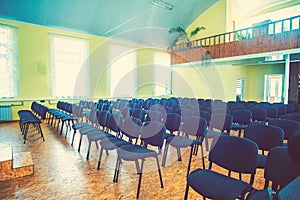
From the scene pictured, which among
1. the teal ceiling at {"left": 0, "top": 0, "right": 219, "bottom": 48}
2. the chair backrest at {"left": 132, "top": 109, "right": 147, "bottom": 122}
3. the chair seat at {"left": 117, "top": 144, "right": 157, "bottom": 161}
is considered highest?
the teal ceiling at {"left": 0, "top": 0, "right": 219, "bottom": 48}

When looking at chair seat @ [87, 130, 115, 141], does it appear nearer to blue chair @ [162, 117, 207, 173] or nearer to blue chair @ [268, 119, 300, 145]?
blue chair @ [162, 117, 207, 173]

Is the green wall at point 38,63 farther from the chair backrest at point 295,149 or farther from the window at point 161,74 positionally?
the chair backrest at point 295,149

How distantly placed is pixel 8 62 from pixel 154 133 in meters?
6.89

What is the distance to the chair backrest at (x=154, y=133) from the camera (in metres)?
2.72

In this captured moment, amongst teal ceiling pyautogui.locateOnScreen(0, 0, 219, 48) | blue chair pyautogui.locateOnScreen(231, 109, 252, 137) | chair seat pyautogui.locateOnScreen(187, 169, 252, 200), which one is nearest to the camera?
chair seat pyautogui.locateOnScreen(187, 169, 252, 200)

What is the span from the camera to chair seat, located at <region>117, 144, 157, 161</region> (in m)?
2.43

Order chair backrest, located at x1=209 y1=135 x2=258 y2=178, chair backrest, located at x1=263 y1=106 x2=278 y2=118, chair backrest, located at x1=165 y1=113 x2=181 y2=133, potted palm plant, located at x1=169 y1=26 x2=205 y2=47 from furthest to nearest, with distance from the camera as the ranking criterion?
potted palm plant, located at x1=169 y1=26 x2=205 y2=47
chair backrest, located at x1=263 y1=106 x2=278 y2=118
chair backrest, located at x1=165 y1=113 x2=181 y2=133
chair backrest, located at x1=209 y1=135 x2=258 y2=178

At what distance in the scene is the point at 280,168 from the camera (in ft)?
5.52

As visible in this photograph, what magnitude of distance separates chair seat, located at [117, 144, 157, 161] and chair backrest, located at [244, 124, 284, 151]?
140 centimetres

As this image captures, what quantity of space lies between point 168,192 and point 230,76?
427 inches

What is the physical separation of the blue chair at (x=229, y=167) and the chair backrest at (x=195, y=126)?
1123mm

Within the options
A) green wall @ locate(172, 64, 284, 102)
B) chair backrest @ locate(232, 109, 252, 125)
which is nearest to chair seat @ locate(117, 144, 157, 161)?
chair backrest @ locate(232, 109, 252, 125)

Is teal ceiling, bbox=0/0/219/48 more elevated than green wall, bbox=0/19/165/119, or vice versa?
teal ceiling, bbox=0/0/219/48

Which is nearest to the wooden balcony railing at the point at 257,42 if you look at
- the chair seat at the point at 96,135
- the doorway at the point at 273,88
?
the doorway at the point at 273,88
